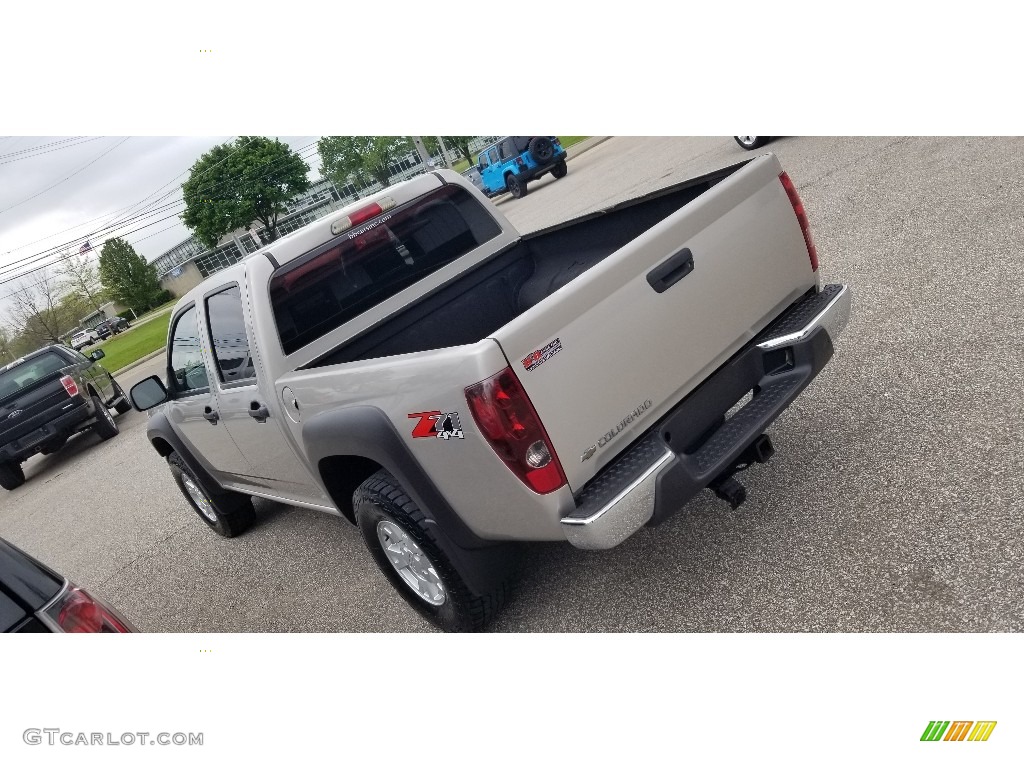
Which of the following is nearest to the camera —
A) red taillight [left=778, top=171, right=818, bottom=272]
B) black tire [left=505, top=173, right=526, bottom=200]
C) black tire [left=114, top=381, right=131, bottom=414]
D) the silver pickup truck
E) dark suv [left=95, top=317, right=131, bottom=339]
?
the silver pickup truck

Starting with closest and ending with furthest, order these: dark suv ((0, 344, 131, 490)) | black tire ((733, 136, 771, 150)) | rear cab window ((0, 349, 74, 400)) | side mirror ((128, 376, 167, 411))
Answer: side mirror ((128, 376, 167, 411)) → dark suv ((0, 344, 131, 490)) → rear cab window ((0, 349, 74, 400)) → black tire ((733, 136, 771, 150))

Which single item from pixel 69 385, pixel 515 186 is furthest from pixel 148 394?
pixel 515 186

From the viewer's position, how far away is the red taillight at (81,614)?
2.31m

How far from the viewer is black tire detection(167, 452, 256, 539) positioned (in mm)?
5438

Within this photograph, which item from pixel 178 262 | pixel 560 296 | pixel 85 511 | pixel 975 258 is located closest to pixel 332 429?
pixel 560 296

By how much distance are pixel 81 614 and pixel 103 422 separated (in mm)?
10246

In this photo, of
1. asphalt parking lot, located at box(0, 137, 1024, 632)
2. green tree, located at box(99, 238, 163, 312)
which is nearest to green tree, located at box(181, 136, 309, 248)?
green tree, located at box(99, 238, 163, 312)

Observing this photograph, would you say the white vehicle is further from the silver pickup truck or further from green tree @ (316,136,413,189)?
the silver pickup truck

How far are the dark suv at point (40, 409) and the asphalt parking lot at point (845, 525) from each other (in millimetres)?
3886

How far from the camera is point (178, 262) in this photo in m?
60.1

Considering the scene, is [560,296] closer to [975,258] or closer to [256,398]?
[256,398]

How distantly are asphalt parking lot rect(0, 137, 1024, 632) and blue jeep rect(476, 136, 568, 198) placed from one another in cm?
1441

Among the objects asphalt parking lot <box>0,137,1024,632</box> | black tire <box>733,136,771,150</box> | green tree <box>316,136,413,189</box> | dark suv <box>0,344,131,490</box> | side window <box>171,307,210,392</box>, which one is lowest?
asphalt parking lot <box>0,137,1024,632</box>

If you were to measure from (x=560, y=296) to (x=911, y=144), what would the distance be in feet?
26.2
